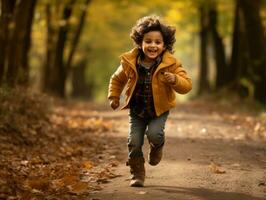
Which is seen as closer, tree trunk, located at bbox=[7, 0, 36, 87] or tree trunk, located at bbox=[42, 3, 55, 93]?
tree trunk, located at bbox=[7, 0, 36, 87]

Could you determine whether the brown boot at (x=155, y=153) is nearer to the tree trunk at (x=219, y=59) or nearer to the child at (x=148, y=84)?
the child at (x=148, y=84)

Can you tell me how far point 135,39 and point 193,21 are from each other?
98.5 ft

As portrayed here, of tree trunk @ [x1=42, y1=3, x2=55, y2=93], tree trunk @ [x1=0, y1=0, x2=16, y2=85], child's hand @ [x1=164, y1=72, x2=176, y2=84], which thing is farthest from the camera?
tree trunk @ [x1=42, y1=3, x2=55, y2=93]

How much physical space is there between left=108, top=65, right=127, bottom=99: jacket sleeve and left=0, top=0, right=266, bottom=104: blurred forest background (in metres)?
6.39

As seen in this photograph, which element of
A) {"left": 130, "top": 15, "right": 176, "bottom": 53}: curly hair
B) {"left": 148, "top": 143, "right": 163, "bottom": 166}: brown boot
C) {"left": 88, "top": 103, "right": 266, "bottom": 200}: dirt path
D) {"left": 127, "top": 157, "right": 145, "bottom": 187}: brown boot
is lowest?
{"left": 88, "top": 103, "right": 266, "bottom": 200}: dirt path

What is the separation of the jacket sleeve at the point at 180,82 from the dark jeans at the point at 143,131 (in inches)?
16.6

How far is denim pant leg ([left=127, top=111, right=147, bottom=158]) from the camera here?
25.6ft

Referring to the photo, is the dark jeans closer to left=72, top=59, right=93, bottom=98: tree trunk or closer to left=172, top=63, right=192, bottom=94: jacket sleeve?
left=172, top=63, right=192, bottom=94: jacket sleeve

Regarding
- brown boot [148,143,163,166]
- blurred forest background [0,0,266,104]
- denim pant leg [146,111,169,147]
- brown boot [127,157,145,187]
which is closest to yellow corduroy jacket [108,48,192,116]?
denim pant leg [146,111,169,147]

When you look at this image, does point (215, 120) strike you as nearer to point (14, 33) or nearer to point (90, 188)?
point (14, 33)

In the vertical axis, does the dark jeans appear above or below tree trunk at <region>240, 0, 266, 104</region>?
below

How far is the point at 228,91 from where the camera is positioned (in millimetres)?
24984

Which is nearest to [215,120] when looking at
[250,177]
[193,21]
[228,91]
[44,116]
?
[44,116]

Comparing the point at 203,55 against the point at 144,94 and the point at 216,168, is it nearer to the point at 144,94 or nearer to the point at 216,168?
the point at 216,168
